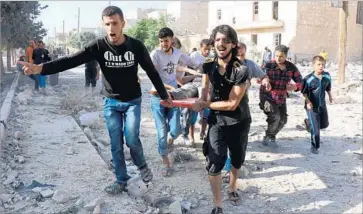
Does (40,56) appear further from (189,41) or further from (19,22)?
(189,41)

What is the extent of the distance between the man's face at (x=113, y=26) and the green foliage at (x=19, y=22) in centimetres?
1395

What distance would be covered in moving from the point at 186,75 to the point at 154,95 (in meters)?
1.17

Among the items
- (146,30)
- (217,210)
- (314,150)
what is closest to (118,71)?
(217,210)

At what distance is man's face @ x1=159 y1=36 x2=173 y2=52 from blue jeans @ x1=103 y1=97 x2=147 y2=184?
4.12 ft

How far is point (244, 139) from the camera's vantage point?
13.0 ft

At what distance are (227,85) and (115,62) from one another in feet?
3.47

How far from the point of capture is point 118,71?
3809mm

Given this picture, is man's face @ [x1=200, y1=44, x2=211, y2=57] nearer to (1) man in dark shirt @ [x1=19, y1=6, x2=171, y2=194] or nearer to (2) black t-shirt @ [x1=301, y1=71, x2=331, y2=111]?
(2) black t-shirt @ [x1=301, y1=71, x2=331, y2=111]

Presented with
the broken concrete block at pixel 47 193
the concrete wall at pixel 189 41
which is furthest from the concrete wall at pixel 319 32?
the broken concrete block at pixel 47 193

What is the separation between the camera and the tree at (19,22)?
17453mm

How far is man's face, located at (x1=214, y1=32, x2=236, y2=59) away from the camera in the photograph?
12.0ft

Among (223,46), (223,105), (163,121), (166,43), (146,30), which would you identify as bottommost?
(163,121)

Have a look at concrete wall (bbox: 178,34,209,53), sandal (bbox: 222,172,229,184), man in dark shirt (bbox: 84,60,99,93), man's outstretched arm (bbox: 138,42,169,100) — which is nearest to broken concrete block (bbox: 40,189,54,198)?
man's outstretched arm (bbox: 138,42,169,100)

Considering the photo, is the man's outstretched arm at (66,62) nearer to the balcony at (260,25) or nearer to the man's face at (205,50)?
the man's face at (205,50)
